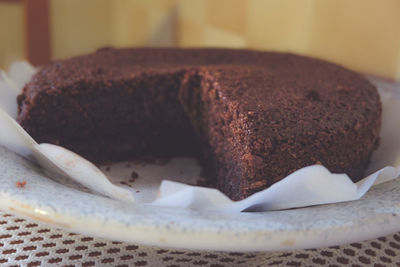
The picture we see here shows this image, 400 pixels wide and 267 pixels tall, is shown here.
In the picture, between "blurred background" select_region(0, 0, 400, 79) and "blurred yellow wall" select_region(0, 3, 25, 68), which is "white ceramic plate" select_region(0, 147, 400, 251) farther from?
"blurred yellow wall" select_region(0, 3, 25, 68)

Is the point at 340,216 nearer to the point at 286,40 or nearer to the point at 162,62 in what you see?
the point at 162,62

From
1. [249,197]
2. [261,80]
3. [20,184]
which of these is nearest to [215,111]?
[261,80]

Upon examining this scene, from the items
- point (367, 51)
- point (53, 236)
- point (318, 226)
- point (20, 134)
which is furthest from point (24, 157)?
point (367, 51)

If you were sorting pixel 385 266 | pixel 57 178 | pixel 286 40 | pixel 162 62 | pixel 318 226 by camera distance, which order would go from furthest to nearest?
pixel 286 40 < pixel 162 62 < pixel 57 178 < pixel 385 266 < pixel 318 226

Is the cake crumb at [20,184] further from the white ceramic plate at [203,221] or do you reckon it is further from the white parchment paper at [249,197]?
the white parchment paper at [249,197]

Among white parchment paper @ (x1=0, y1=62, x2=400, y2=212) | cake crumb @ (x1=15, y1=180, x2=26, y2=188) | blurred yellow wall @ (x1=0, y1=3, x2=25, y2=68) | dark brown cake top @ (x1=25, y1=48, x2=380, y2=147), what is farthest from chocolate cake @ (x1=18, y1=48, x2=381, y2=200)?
blurred yellow wall @ (x1=0, y1=3, x2=25, y2=68)

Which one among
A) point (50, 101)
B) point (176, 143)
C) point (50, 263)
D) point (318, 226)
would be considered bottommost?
point (176, 143)

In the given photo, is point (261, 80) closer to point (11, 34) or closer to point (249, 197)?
point (249, 197)
